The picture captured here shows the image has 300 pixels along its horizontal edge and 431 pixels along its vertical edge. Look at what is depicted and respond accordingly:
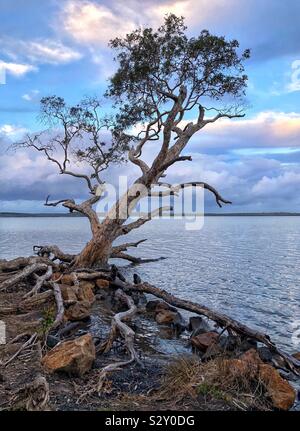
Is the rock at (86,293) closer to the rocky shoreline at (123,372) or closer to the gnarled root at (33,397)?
the rocky shoreline at (123,372)

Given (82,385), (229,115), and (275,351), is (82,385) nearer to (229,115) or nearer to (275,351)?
(275,351)

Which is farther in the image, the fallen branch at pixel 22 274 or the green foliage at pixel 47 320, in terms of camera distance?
the fallen branch at pixel 22 274

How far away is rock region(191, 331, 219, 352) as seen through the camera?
12414mm

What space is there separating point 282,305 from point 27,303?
12046 millimetres

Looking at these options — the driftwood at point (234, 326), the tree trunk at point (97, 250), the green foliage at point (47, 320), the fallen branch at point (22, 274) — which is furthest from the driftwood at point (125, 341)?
the tree trunk at point (97, 250)

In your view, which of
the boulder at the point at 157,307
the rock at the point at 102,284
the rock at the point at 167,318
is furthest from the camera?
the rock at the point at 102,284

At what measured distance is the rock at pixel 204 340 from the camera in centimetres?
1241

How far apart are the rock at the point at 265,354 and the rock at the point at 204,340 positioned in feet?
4.59

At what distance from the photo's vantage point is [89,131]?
92.3ft

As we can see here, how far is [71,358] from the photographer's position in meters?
8.71

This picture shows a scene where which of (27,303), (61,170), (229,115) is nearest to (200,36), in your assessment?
(229,115)

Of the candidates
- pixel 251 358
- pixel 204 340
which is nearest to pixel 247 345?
pixel 204 340

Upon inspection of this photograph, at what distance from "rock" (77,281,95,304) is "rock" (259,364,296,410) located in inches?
382

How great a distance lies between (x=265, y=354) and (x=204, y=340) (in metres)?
1.88
